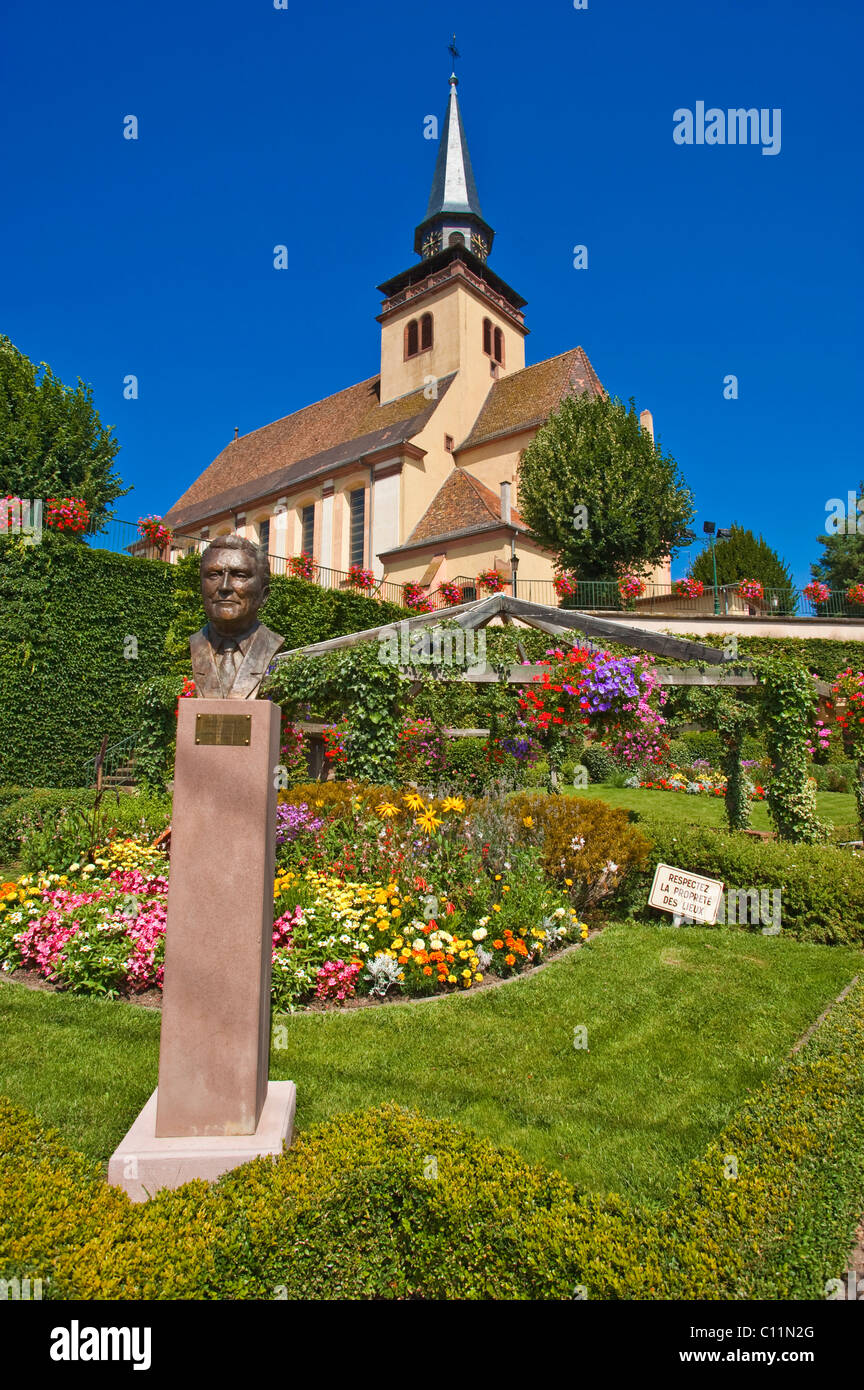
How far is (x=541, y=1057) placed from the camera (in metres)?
4.64

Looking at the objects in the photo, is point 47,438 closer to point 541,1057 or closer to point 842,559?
point 541,1057

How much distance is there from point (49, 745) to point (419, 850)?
31.7ft

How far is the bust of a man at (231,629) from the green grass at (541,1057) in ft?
7.91

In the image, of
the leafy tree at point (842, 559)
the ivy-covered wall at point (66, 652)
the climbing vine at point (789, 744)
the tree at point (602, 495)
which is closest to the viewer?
the climbing vine at point (789, 744)

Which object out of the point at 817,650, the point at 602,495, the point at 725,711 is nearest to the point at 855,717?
the point at 725,711

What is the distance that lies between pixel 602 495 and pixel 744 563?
1851 cm

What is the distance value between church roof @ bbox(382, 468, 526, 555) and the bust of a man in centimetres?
2461

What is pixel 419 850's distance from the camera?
7.28 m

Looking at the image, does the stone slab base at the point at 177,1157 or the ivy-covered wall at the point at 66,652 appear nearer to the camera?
the stone slab base at the point at 177,1157

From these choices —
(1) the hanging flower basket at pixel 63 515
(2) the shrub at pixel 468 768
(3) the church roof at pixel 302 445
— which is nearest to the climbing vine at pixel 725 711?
(2) the shrub at pixel 468 768

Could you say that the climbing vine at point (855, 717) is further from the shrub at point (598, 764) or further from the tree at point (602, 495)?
the tree at point (602, 495)

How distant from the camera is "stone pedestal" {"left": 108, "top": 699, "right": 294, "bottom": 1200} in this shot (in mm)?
3295

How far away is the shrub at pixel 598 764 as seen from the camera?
19594 millimetres
